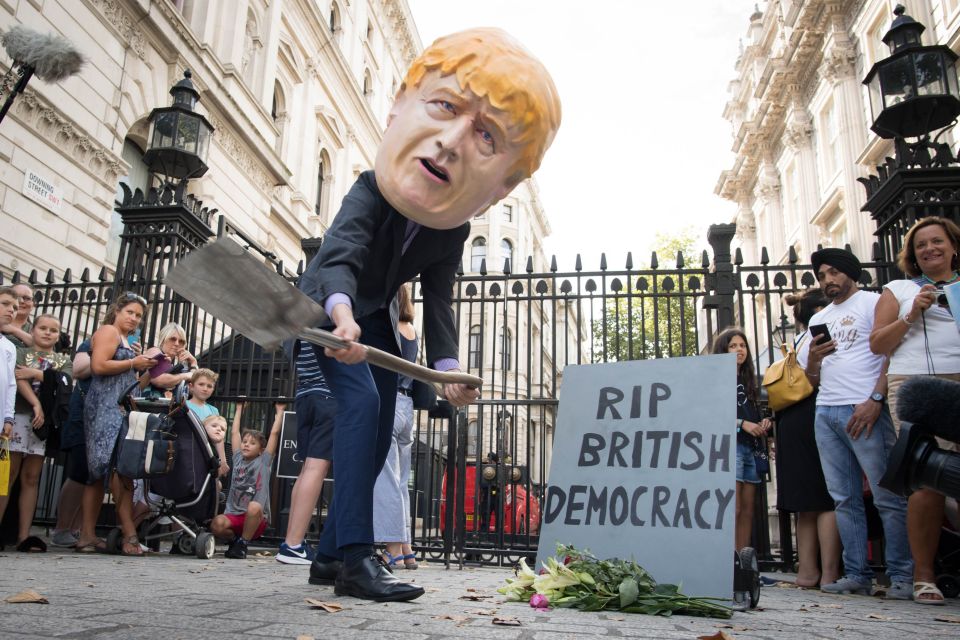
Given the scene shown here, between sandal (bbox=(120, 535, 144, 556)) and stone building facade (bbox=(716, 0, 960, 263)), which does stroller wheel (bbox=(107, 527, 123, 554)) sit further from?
stone building facade (bbox=(716, 0, 960, 263))

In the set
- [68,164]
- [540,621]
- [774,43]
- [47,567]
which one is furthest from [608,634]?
[774,43]

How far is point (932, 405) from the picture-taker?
1.81m

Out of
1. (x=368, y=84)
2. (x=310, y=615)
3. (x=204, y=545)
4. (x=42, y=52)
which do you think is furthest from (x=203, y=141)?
(x=368, y=84)

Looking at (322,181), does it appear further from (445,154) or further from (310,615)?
(310,615)

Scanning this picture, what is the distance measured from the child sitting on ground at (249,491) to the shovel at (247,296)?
3.89m

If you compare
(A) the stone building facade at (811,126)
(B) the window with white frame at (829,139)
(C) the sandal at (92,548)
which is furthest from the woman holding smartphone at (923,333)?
(B) the window with white frame at (829,139)

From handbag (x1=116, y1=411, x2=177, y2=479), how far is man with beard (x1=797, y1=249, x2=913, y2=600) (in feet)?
15.2

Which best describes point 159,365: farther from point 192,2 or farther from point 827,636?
point 192,2

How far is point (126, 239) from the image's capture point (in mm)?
7398

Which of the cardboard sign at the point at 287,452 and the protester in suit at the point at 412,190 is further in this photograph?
the cardboard sign at the point at 287,452

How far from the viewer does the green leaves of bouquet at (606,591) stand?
2830 mm

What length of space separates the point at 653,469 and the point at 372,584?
1.44 meters

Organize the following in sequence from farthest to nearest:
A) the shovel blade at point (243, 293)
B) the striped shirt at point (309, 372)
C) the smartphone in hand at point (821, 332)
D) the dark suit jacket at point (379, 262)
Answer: the smartphone in hand at point (821, 332) → the striped shirt at point (309, 372) → the dark suit jacket at point (379, 262) → the shovel blade at point (243, 293)

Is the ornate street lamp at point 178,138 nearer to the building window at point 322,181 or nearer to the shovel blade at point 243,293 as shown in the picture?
the shovel blade at point 243,293
